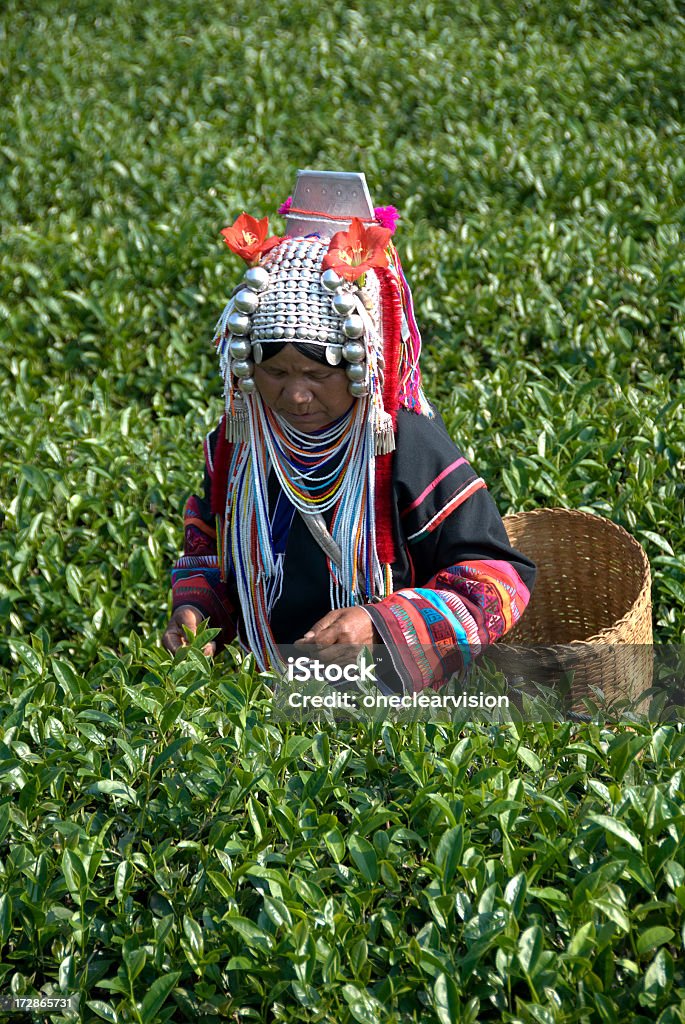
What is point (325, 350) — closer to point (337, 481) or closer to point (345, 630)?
point (337, 481)

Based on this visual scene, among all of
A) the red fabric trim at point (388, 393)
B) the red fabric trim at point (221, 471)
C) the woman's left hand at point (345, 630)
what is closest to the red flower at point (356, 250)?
the red fabric trim at point (388, 393)

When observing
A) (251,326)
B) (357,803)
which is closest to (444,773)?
(357,803)

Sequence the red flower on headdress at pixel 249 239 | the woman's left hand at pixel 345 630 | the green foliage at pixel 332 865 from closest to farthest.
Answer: the green foliage at pixel 332 865, the woman's left hand at pixel 345 630, the red flower on headdress at pixel 249 239

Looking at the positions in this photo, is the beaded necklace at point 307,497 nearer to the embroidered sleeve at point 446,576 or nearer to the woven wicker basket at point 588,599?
the embroidered sleeve at point 446,576

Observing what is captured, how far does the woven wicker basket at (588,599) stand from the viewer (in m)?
2.58

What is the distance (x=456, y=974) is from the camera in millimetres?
1789

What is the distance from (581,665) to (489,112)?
449cm

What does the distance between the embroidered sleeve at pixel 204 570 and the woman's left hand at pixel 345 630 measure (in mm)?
493

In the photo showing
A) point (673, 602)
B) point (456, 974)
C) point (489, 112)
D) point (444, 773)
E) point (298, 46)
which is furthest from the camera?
point (298, 46)

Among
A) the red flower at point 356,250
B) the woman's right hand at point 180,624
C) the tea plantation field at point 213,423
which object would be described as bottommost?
the woman's right hand at point 180,624

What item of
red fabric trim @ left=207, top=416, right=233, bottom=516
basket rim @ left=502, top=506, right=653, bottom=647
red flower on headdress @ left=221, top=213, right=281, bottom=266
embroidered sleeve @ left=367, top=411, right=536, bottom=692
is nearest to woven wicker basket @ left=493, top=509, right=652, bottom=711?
basket rim @ left=502, top=506, right=653, bottom=647

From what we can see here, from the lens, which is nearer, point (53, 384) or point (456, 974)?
point (456, 974)

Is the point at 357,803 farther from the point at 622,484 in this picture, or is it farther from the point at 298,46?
the point at 298,46

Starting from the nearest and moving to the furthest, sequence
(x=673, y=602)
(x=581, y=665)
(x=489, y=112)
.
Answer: (x=581, y=665) → (x=673, y=602) → (x=489, y=112)
